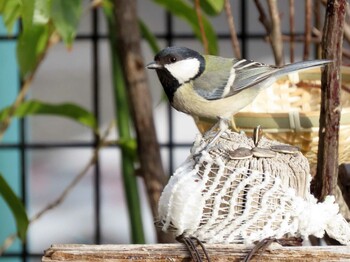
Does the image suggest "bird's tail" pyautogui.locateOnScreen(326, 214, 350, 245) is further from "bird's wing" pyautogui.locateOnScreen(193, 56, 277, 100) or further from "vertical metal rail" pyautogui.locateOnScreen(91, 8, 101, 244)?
"vertical metal rail" pyautogui.locateOnScreen(91, 8, 101, 244)

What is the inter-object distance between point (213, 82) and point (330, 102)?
21 cm

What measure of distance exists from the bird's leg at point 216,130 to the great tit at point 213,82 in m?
0.02

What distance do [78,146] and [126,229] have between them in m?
0.36

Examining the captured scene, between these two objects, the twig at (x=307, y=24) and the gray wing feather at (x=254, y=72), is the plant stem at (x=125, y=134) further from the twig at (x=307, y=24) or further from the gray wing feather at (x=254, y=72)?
the gray wing feather at (x=254, y=72)

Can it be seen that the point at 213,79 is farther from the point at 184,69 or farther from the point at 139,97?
the point at 139,97

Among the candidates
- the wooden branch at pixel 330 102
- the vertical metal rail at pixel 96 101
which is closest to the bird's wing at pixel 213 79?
the wooden branch at pixel 330 102

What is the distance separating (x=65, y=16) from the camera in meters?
1.75

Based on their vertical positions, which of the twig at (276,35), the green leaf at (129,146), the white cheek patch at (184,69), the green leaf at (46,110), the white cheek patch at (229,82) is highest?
the twig at (276,35)

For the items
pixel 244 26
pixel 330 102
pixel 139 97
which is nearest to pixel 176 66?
pixel 330 102

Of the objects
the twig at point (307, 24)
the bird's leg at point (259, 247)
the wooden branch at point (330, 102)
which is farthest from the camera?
the twig at point (307, 24)

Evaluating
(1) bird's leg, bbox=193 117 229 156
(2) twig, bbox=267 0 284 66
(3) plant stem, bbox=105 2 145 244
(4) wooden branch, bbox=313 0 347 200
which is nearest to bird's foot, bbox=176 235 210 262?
(1) bird's leg, bbox=193 117 229 156

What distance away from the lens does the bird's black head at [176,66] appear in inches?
60.4

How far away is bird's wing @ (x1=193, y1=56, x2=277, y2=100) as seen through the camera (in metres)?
1.61

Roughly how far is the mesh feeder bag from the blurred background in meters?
1.61
